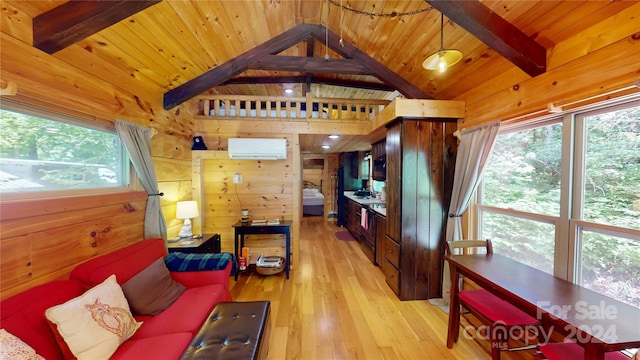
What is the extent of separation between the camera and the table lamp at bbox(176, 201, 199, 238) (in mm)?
2705

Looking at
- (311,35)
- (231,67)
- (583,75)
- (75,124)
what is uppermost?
(311,35)

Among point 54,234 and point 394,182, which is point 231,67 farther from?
point 394,182

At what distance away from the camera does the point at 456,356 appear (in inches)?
72.1

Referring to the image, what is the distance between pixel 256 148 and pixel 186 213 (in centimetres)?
124

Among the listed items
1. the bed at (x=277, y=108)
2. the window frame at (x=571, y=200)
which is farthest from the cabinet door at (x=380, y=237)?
the window frame at (x=571, y=200)

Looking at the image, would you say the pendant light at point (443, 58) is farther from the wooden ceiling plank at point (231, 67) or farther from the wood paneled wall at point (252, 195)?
the wood paneled wall at point (252, 195)

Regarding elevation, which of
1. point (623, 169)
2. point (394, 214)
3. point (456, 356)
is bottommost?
point (456, 356)

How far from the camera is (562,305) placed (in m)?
1.25

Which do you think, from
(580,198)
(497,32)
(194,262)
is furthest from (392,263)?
(497,32)

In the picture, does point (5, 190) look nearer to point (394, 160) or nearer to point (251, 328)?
point (251, 328)

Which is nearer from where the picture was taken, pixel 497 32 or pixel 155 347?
pixel 155 347

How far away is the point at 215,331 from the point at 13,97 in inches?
73.2

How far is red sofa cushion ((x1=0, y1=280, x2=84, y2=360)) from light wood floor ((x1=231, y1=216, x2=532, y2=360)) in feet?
4.44

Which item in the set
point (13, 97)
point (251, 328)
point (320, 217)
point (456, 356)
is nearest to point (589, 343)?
point (456, 356)
